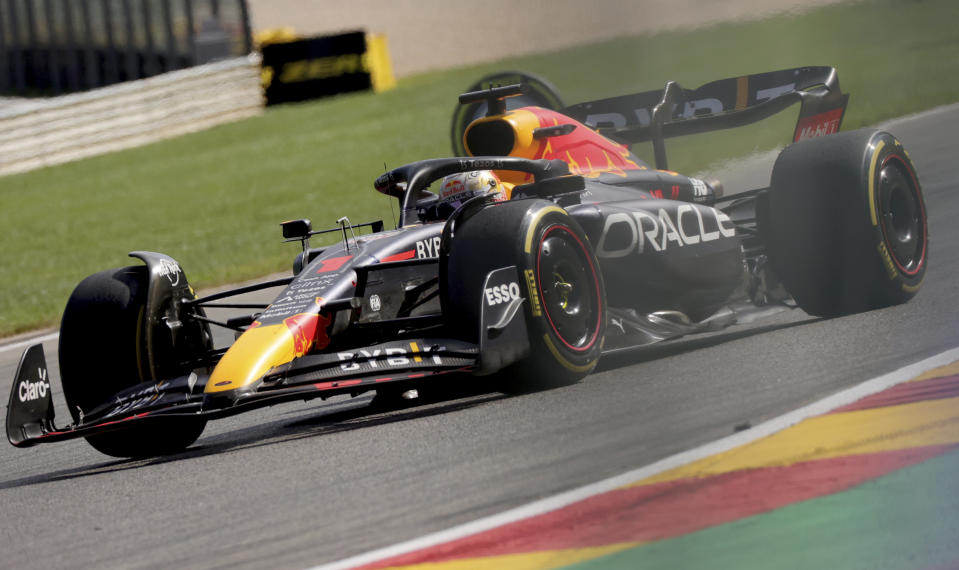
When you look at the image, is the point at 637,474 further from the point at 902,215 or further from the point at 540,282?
the point at 902,215

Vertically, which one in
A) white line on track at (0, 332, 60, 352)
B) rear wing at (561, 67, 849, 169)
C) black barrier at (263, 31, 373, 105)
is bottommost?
white line on track at (0, 332, 60, 352)

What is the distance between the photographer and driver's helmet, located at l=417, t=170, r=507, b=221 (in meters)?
6.95

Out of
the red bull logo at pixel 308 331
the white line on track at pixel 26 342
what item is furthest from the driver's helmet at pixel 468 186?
the white line on track at pixel 26 342

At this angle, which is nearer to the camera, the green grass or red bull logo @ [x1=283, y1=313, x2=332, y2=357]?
red bull logo @ [x1=283, y1=313, x2=332, y2=357]

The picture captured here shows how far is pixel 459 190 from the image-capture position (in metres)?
6.98

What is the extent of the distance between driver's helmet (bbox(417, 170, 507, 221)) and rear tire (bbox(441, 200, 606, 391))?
547mm

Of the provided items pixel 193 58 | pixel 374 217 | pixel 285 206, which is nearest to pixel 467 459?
pixel 374 217

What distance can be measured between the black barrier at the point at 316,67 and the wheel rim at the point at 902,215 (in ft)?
65.7

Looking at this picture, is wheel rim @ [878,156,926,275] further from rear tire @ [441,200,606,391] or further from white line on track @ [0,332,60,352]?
white line on track @ [0,332,60,352]

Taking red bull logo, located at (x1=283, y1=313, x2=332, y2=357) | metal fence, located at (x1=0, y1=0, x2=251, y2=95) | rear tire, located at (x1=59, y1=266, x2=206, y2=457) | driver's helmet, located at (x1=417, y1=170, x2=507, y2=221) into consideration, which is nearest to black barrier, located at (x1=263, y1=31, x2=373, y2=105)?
metal fence, located at (x1=0, y1=0, x2=251, y2=95)

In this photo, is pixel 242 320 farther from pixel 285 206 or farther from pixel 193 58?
pixel 193 58

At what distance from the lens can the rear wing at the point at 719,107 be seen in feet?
26.8

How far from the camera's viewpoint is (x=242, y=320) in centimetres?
682

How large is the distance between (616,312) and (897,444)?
244 centimetres
